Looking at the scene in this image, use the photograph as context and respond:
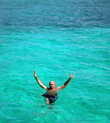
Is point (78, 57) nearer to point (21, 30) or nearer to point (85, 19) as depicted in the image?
point (21, 30)

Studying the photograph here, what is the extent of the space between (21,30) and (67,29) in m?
4.76

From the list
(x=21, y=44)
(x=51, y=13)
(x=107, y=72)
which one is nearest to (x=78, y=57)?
(x=107, y=72)

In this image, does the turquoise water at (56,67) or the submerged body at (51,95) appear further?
the turquoise water at (56,67)

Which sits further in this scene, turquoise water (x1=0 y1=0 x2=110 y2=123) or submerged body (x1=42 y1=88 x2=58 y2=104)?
turquoise water (x1=0 y1=0 x2=110 y2=123)

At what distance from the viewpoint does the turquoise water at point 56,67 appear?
8828 millimetres

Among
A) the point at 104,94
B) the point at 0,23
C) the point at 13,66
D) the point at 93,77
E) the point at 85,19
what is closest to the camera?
the point at 104,94

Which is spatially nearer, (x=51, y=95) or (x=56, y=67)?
(x=51, y=95)

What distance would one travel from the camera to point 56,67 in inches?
516

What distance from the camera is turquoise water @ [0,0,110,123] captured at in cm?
883

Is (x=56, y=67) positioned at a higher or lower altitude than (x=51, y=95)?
higher

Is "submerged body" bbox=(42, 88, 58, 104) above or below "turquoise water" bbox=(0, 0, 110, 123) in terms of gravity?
below

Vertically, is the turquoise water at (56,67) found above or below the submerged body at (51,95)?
above

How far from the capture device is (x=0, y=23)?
2353 cm

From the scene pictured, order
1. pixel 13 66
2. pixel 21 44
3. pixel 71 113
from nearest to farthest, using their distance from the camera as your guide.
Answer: pixel 71 113 → pixel 13 66 → pixel 21 44
